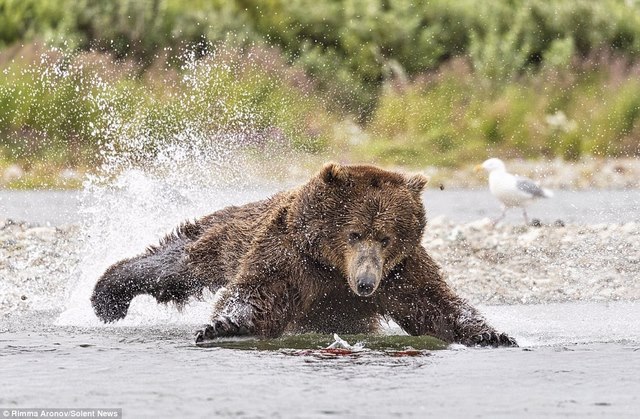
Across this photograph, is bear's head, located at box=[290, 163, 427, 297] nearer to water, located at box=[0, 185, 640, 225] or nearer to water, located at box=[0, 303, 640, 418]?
water, located at box=[0, 303, 640, 418]

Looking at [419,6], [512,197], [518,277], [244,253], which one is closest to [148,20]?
[419,6]

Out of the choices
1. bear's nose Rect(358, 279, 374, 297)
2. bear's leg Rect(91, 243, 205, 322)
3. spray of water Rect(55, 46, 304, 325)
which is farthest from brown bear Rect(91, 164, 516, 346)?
spray of water Rect(55, 46, 304, 325)

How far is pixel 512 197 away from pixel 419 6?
1277 centimetres

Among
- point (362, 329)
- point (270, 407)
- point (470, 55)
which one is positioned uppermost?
point (470, 55)

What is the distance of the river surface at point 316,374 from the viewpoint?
5090 mm

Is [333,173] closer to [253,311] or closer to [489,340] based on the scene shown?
[253,311]

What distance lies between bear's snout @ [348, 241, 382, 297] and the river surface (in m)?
0.35

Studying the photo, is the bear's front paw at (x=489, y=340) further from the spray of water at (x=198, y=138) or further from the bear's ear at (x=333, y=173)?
the spray of water at (x=198, y=138)

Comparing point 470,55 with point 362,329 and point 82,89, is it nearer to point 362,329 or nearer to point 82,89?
point 82,89

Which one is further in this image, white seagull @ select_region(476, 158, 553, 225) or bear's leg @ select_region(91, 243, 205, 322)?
white seagull @ select_region(476, 158, 553, 225)

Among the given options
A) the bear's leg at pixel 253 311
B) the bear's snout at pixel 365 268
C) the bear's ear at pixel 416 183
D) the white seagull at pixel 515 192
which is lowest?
the bear's leg at pixel 253 311

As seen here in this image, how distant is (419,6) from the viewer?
26.3 metres

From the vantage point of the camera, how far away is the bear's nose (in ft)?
20.5

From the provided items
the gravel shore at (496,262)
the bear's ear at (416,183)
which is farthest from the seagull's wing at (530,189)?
the bear's ear at (416,183)
